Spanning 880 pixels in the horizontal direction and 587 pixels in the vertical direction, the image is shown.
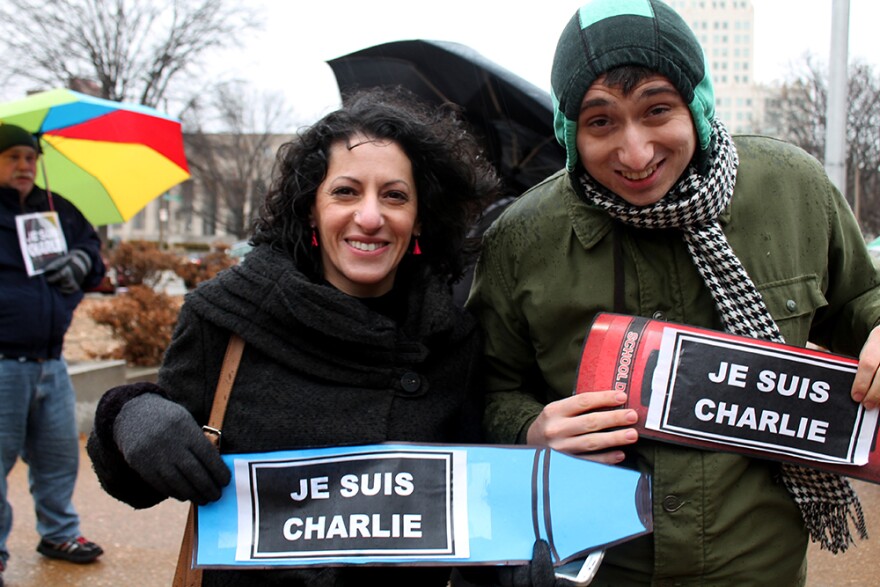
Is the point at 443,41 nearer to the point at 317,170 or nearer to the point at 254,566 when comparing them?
the point at 317,170

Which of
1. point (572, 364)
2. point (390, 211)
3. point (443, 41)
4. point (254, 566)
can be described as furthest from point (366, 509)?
point (443, 41)

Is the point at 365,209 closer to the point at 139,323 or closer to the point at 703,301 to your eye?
the point at 703,301

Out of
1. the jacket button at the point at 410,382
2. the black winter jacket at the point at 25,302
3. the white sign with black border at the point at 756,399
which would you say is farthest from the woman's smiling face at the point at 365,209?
the black winter jacket at the point at 25,302

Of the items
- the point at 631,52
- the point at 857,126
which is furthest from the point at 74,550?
the point at 857,126

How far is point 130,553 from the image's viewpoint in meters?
4.50

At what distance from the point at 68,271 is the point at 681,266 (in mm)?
3652

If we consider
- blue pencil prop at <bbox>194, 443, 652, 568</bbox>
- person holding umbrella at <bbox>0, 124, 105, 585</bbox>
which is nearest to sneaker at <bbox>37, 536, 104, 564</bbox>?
person holding umbrella at <bbox>0, 124, 105, 585</bbox>

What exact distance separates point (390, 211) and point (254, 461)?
73 centimetres

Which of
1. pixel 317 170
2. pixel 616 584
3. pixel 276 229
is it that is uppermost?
pixel 317 170

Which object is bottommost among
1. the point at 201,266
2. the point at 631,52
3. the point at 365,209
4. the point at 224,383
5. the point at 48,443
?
the point at 201,266

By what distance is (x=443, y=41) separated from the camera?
367 centimetres

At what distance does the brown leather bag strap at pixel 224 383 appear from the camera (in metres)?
1.96

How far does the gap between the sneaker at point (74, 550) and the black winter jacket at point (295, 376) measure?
2.77 metres

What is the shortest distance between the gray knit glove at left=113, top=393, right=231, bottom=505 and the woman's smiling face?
1.87ft
